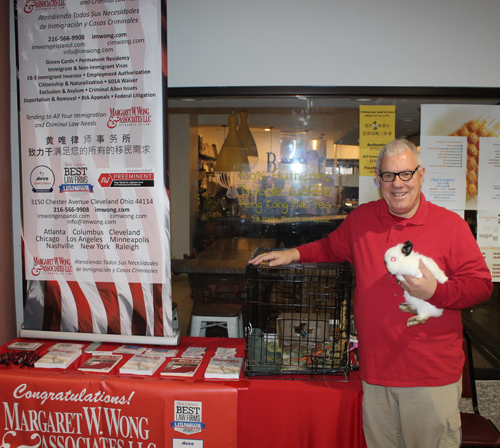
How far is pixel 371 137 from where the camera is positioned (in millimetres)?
2469

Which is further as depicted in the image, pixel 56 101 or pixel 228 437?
pixel 56 101

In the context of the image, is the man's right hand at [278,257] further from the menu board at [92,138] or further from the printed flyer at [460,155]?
the printed flyer at [460,155]

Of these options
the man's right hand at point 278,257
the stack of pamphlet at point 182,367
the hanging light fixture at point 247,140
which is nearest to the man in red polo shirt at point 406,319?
the man's right hand at point 278,257

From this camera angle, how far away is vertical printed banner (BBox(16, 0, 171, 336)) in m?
1.96

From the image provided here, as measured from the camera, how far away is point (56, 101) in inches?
80.0

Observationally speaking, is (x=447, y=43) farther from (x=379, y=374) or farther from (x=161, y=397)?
(x=161, y=397)

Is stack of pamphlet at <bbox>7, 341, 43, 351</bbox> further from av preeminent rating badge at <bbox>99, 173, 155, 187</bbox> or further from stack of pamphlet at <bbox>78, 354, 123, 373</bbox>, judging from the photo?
av preeminent rating badge at <bbox>99, 173, 155, 187</bbox>

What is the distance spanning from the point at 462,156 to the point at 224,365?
2.09 m

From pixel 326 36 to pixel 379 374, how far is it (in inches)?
80.3

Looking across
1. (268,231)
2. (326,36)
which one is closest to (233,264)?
(268,231)

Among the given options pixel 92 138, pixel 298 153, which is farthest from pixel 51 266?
pixel 298 153

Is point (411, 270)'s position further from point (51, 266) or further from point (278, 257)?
point (51, 266)

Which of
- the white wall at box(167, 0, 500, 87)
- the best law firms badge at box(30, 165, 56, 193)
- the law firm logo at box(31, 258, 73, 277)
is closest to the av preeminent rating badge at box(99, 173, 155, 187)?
the best law firms badge at box(30, 165, 56, 193)

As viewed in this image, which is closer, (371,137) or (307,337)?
(307,337)
